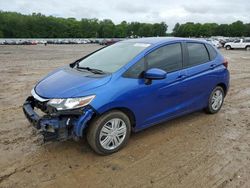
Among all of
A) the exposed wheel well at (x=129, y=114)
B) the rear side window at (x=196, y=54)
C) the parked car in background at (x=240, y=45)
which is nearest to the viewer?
the exposed wheel well at (x=129, y=114)

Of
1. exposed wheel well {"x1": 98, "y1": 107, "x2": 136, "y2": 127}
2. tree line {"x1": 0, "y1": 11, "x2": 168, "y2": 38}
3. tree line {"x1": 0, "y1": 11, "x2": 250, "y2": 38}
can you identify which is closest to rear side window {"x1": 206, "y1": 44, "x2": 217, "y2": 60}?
exposed wheel well {"x1": 98, "y1": 107, "x2": 136, "y2": 127}

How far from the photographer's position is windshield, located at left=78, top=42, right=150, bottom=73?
436cm

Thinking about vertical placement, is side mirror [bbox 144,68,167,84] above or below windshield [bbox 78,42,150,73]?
below

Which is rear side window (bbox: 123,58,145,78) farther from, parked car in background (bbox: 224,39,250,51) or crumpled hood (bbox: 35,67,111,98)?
parked car in background (bbox: 224,39,250,51)

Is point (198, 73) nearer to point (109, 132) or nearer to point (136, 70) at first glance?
point (136, 70)

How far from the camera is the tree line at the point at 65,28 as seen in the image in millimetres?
112219

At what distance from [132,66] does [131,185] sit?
1.79m

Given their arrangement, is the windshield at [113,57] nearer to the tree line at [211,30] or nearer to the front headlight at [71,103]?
the front headlight at [71,103]

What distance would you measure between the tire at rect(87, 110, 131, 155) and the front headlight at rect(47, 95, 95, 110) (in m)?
0.31

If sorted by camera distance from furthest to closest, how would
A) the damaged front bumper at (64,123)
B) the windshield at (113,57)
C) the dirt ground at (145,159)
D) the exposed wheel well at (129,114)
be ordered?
the windshield at (113,57) < the exposed wheel well at (129,114) < the damaged front bumper at (64,123) < the dirt ground at (145,159)

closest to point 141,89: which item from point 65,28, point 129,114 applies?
point 129,114

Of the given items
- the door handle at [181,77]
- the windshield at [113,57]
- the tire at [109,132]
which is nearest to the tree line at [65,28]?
the windshield at [113,57]

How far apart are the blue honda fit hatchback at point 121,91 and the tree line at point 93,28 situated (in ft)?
378

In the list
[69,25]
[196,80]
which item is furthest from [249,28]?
[196,80]
